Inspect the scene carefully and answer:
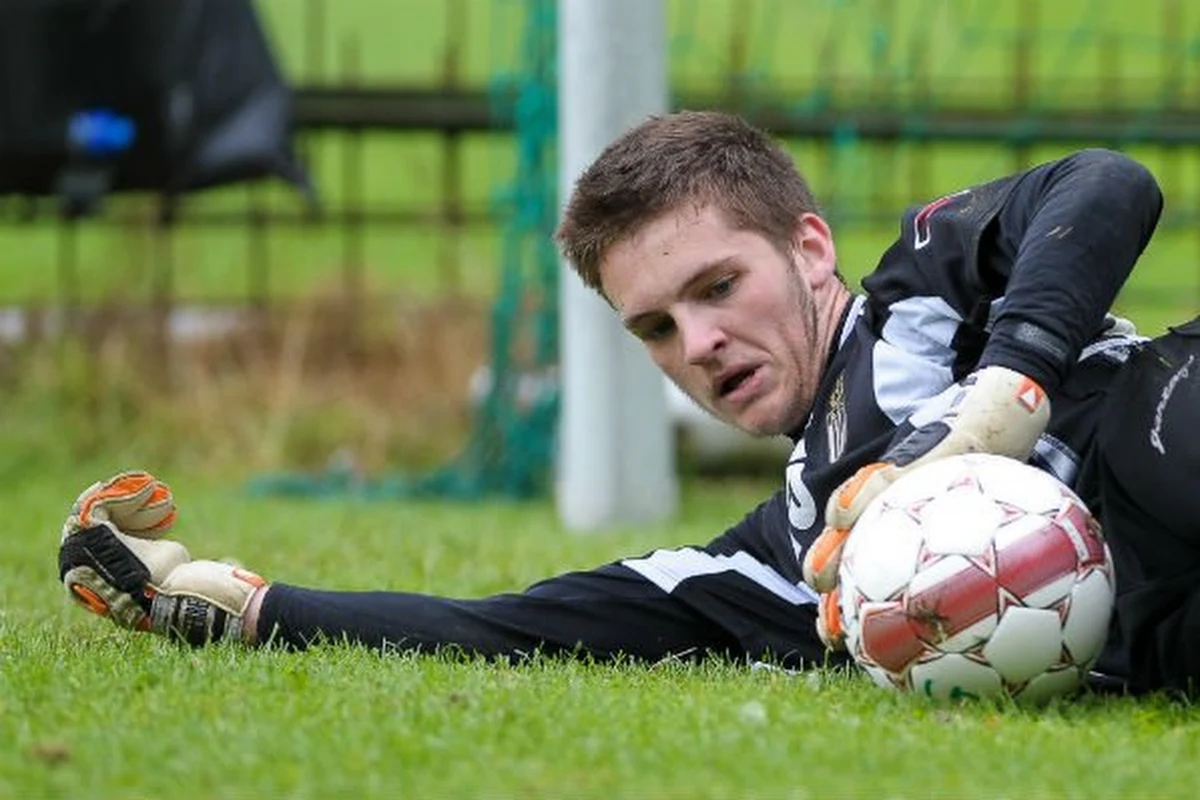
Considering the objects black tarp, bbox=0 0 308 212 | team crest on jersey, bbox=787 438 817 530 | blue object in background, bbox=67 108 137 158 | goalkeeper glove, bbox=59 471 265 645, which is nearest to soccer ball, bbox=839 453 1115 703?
team crest on jersey, bbox=787 438 817 530

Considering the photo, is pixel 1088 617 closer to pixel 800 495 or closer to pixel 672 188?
pixel 800 495

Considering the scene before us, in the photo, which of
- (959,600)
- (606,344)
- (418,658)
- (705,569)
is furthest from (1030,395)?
(606,344)

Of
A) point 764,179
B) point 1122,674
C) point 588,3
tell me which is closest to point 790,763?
→ point 1122,674

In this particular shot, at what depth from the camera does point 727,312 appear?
4398 mm

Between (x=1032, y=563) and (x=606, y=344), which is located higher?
(x=1032, y=563)

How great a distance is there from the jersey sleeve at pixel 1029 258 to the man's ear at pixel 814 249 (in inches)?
4.8

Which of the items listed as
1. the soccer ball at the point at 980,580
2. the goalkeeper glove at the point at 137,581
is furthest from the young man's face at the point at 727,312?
the goalkeeper glove at the point at 137,581

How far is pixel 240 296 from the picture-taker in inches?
504

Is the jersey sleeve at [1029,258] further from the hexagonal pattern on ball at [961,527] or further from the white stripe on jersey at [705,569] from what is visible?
the white stripe on jersey at [705,569]

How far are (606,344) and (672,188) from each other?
13.8 feet

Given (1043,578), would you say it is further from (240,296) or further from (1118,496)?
(240,296)

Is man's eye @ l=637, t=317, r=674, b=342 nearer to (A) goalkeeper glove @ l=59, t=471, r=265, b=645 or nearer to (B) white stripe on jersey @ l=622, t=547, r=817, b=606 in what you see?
(B) white stripe on jersey @ l=622, t=547, r=817, b=606

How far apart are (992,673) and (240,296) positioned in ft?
30.8

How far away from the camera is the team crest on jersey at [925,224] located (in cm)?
440
